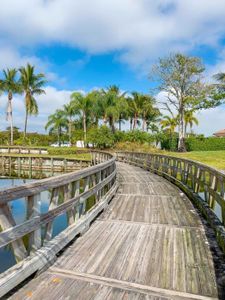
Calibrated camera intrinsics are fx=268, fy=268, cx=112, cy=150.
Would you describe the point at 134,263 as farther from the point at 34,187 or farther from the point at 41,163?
the point at 41,163

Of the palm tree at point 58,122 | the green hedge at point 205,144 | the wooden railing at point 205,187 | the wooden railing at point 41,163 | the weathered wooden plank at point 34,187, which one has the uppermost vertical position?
the palm tree at point 58,122

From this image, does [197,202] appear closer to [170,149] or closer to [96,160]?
[96,160]

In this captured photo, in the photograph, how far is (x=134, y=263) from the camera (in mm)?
3680

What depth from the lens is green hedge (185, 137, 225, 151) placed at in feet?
118

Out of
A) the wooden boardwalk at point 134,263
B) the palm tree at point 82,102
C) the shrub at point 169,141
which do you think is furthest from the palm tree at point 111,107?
the wooden boardwalk at point 134,263

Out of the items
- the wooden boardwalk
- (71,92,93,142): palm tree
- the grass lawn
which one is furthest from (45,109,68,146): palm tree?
the wooden boardwalk

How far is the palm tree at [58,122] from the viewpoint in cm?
5625

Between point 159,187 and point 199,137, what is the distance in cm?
2843

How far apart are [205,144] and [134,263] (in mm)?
34919

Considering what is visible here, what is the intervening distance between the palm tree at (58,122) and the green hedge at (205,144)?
28.4 m

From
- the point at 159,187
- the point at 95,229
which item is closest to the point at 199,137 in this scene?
the point at 159,187

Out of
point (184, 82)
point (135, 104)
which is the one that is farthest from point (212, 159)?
point (135, 104)

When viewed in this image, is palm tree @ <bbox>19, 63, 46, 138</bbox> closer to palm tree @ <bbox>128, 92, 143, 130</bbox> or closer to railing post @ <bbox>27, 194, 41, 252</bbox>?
palm tree @ <bbox>128, 92, 143, 130</bbox>

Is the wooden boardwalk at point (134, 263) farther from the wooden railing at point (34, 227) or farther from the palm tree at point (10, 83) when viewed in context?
the palm tree at point (10, 83)
